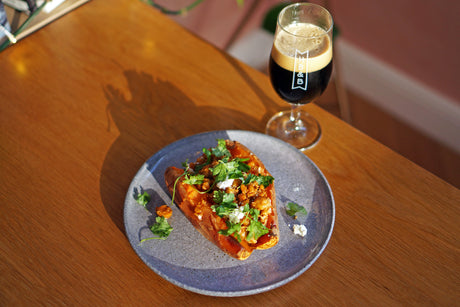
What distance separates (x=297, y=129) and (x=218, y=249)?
38 cm

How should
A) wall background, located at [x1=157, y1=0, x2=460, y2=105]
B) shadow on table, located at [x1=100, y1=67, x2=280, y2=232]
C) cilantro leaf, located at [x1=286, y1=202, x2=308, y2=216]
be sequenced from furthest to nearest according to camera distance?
wall background, located at [x1=157, y1=0, x2=460, y2=105], shadow on table, located at [x1=100, y1=67, x2=280, y2=232], cilantro leaf, located at [x1=286, y1=202, x2=308, y2=216]

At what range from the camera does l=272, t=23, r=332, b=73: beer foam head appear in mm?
890

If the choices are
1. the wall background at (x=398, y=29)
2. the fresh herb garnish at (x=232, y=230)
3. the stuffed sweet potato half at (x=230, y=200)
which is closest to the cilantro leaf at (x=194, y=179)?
the stuffed sweet potato half at (x=230, y=200)

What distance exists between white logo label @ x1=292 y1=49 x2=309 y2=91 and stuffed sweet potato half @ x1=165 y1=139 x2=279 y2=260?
0.62 feet

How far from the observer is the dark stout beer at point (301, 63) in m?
0.89

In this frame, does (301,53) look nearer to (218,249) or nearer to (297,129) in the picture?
(297,129)

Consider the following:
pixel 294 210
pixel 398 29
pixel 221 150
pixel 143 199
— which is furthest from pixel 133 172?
pixel 398 29

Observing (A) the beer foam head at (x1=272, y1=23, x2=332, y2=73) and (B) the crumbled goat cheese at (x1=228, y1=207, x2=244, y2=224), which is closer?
(B) the crumbled goat cheese at (x1=228, y1=207, x2=244, y2=224)

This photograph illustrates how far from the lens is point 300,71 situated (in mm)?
905

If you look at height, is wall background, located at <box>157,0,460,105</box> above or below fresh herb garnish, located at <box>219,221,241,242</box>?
below

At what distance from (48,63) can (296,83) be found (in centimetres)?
69

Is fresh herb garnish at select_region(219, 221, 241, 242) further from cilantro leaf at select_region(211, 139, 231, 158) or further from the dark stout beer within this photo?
the dark stout beer

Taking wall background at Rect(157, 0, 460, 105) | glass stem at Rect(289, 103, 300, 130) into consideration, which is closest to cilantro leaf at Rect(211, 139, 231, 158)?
glass stem at Rect(289, 103, 300, 130)

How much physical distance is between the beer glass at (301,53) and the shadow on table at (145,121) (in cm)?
16
